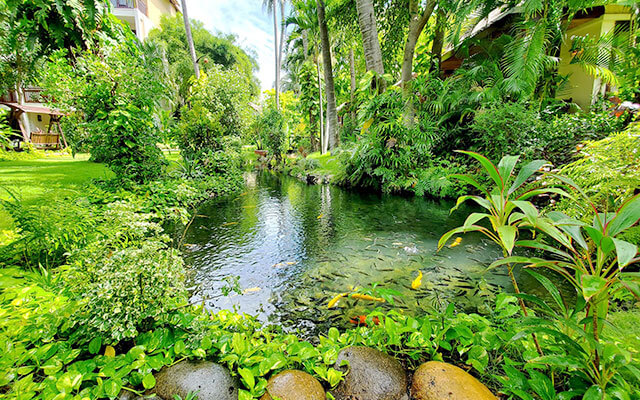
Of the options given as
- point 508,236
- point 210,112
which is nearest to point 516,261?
point 508,236

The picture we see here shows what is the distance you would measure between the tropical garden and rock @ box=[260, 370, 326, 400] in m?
0.01

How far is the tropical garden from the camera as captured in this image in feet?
4.64

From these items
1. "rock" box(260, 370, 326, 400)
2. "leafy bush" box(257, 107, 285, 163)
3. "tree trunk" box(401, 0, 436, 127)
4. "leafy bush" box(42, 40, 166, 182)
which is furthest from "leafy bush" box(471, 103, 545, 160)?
"leafy bush" box(257, 107, 285, 163)

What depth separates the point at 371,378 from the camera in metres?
1.58

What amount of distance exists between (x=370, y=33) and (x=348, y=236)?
7354 mm

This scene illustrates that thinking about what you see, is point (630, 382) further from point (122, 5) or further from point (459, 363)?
point (122, 5)

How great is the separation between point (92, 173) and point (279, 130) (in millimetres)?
10067

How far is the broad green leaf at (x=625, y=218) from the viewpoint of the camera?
1118mm

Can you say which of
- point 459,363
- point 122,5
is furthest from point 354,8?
point 122,5

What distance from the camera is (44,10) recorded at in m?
5.26

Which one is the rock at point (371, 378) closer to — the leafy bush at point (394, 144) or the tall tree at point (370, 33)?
the leafy bush at point (394, 144)

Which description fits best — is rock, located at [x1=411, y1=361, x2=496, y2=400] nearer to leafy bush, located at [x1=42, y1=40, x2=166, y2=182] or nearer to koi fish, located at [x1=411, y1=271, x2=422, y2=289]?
koi fish, located at [x1=411, y1=271, x2=422, y2=289]

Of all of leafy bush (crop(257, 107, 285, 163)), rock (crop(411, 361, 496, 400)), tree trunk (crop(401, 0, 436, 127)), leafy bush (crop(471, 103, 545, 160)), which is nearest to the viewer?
rock (crop(411, 361, 496, 400))

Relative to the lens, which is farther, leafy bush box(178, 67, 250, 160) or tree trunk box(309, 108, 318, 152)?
tree trunk box(309, 108, 318, 152)
